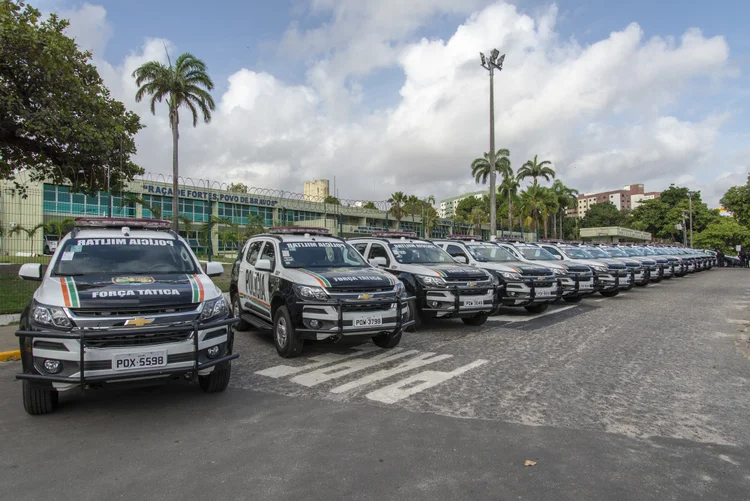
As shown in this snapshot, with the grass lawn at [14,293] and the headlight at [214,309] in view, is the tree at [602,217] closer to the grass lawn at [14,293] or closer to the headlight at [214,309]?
the grass lawn at [14,293]

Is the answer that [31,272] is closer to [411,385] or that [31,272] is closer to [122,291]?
[122,291]

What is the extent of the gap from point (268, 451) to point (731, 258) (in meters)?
56.3

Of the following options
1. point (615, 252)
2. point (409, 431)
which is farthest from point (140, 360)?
point (615, 252)

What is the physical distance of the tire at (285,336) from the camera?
6.59 meters

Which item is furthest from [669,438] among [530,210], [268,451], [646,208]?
[646,208]

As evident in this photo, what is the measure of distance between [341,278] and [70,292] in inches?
127

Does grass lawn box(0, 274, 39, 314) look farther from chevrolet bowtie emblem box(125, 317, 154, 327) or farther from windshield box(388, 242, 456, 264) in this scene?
windshield box(388, 242, 456, 264)

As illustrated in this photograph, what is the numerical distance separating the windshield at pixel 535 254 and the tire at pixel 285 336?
29.7ft

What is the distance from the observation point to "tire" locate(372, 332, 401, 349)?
7.21 metres

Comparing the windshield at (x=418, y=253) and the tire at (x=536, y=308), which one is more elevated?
the windshield at (x=418, y=253)

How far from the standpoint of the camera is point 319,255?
7.78 m

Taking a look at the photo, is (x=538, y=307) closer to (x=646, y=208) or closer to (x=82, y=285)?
(x=82, y=285)

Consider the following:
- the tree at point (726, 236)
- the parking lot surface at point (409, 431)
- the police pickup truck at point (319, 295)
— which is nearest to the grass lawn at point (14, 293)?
Result: the parking lot surface at point (409, 431)

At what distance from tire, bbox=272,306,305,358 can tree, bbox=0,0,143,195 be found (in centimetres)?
940
